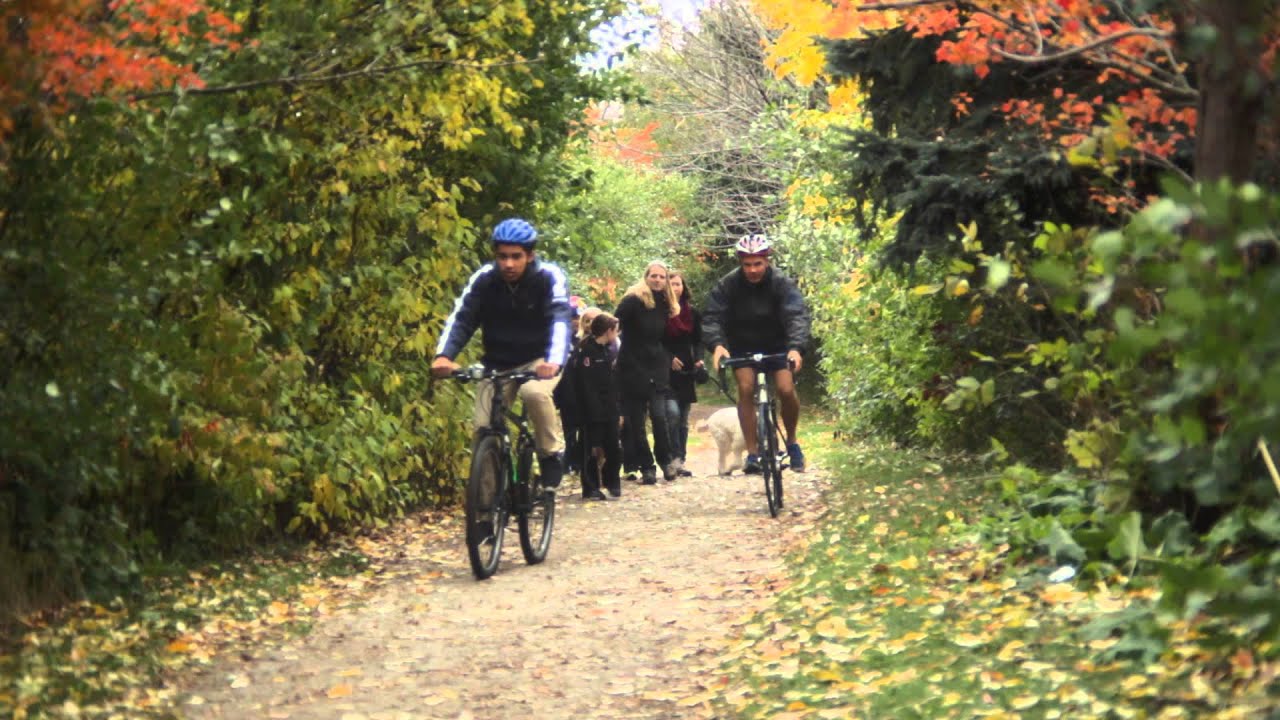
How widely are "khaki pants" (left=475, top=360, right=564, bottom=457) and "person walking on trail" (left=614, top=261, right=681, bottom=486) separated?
204 inches

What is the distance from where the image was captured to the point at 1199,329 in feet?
10.4

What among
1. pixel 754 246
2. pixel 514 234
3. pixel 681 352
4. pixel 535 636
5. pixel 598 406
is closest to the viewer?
pixel 535 636

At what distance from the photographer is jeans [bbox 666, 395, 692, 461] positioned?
1695cm

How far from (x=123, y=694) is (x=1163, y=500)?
4.42 meters

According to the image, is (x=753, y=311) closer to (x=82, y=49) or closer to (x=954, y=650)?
(x=954, y=650)

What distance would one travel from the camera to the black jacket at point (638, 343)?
15766 mm

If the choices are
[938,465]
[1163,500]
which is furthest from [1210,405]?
[938,465]

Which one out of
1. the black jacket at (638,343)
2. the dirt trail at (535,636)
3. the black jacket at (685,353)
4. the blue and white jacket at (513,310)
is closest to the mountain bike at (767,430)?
the dirt trail at (535,636)

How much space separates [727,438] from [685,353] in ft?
3.78

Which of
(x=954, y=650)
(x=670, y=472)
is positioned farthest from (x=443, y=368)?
(x=670, y=472)

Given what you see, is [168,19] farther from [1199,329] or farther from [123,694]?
[1199,329]

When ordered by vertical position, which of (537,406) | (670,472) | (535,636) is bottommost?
(670,472)

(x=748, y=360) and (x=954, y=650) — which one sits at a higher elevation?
(x=748, y=360)

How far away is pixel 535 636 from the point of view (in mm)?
7699
